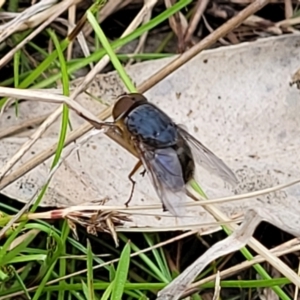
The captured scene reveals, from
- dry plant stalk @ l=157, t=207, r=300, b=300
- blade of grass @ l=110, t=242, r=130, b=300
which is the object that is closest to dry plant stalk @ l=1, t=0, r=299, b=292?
dry plant stalk @ l=157, t=207, r=300, b=300

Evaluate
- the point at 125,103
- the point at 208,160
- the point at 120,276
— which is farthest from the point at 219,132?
the point at 120,276

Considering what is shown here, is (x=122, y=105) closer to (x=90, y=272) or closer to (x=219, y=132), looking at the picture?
(x=219, y=132)

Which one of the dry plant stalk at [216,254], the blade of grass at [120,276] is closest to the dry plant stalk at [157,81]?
the dry plant stalk at [216,254]

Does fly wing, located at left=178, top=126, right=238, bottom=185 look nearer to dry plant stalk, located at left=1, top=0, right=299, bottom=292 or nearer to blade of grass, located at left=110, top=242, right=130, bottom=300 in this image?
dry plant stalk, located at left=1, top=0, right=299, bottom=292

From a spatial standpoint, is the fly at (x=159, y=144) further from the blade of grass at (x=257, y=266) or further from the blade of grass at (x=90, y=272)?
the blade of grass at (x=90, y=272)

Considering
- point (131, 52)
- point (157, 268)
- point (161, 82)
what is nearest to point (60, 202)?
point (157, 268)

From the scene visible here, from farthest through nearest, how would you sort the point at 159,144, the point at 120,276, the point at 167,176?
the point at 159,144 → the point at 167,176 → the point at 120,276
